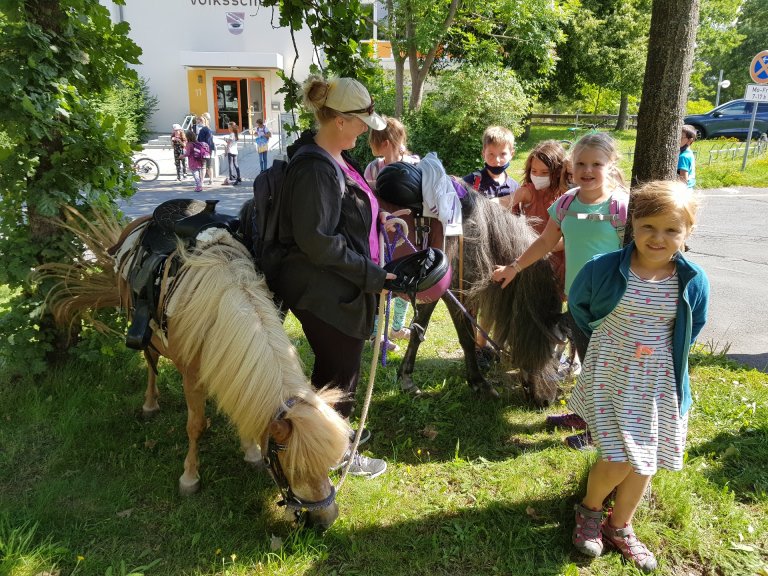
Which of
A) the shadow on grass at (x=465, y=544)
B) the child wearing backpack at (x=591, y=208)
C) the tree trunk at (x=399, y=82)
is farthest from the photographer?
the tree trunk at (x=399, y=82)

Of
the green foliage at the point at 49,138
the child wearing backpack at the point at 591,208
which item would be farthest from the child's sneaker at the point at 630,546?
the green foliage at the point at 49,138

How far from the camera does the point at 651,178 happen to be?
2596 mm

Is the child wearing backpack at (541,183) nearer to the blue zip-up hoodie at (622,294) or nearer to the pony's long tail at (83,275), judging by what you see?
the blue zip-up hoodie at (622,294)

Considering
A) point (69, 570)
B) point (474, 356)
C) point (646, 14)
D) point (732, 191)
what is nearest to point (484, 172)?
point (474, 356)

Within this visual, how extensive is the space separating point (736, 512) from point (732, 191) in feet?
40.5

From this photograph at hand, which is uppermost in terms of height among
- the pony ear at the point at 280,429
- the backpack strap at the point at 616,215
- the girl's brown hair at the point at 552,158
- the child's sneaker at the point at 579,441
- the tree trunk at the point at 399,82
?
the tree trunk at the point at 399,82

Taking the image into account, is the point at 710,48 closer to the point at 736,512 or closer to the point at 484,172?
the point at 484,172

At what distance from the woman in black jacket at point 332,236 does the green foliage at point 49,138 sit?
5.83ft

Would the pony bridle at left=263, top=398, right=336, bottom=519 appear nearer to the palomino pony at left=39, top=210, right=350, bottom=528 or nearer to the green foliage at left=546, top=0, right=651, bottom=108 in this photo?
the palomino pony at left=39, top=210, right=350, bottom=528

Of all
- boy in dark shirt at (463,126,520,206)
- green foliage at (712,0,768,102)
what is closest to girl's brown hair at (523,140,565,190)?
boy in dark shirt at (463,126,520,206)

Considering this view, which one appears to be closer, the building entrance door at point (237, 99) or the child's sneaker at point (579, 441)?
the child's sneaker at point (579, 441)

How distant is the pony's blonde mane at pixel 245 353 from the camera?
2027mm

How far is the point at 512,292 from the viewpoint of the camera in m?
3.58

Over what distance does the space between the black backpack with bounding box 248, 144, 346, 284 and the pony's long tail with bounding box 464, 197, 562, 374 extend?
1494 mm
